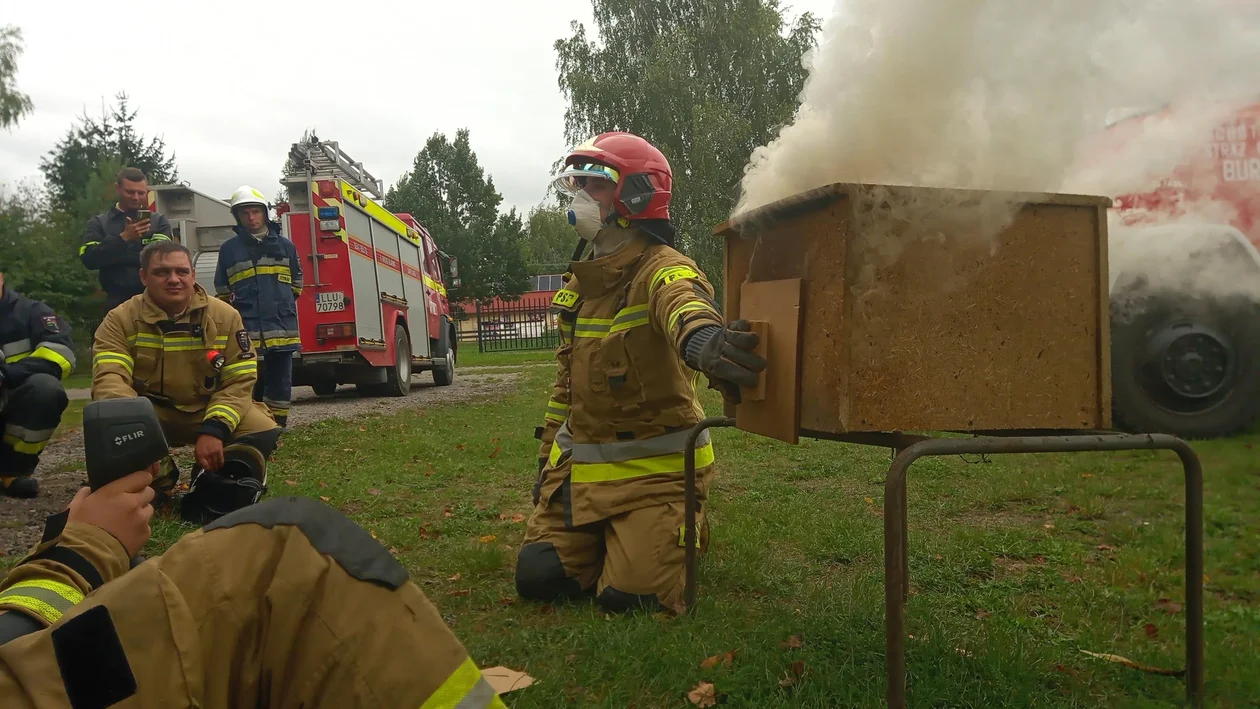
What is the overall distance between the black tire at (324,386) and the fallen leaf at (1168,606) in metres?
10.6

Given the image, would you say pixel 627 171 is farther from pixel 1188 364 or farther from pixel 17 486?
pixel 1188 364

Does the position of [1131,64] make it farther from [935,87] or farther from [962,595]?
[962,595]

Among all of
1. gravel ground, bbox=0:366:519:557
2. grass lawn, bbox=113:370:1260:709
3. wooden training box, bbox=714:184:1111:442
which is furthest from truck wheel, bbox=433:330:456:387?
wooden training box, bbox=714:184:1111:442

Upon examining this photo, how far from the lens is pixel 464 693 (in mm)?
1236

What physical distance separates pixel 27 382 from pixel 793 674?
14.7 feet

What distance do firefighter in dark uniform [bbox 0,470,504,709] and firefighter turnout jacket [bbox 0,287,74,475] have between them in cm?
390

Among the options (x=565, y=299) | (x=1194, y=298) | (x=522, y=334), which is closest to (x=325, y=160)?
(x=565, y=299)

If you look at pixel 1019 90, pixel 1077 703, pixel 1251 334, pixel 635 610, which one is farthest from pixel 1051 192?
pixel 1251 334

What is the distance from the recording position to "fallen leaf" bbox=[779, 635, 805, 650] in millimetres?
2666

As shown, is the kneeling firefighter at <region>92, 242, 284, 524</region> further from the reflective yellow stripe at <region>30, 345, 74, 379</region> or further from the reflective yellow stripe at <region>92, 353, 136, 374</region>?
the reflective yellow stripe at <region>30, 345, 74, 379</region>

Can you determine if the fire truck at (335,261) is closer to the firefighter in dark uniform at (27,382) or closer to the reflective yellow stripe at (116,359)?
the firefighter in dark uniform at (27,382)

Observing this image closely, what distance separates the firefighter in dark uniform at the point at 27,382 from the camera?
451 centimetres

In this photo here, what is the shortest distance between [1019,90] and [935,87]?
7.9 inches

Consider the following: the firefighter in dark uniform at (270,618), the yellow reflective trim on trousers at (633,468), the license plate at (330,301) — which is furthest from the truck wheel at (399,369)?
the firefighter in dark uniform at (270,618)
